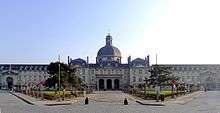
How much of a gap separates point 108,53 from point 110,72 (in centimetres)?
674

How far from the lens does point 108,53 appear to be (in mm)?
164125

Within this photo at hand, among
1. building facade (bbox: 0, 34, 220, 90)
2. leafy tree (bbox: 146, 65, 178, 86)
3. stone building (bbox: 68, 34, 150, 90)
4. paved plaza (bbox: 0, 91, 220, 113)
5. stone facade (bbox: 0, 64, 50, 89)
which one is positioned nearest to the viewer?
paved plaza (bbox: 0, 91, 220, 113)

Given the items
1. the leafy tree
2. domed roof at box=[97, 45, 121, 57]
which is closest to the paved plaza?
the leafy tree

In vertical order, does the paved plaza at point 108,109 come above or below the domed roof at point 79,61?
below

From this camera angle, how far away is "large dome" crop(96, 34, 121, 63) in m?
164

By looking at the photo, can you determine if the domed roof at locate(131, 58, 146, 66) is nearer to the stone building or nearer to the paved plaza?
the stone building

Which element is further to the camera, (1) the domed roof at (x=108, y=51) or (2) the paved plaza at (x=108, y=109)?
(1) the domed roof at (x=108, y=51)

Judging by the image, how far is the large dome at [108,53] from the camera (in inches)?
6471

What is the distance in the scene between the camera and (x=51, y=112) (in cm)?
2828

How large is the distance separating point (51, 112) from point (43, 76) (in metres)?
147

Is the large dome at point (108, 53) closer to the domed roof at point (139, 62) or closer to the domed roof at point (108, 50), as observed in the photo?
the domed roof at point (108, 50)

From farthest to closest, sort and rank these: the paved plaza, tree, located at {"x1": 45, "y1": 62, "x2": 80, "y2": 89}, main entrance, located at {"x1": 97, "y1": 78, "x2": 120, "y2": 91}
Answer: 1. main entrance, located at {"x1": 97, "y1": 78, "x2": 120, "y2": 91}
2. tree, located at {"x1": 45, "y1": 62, "x2": 80, "y2": 89}
3. the paved plaza

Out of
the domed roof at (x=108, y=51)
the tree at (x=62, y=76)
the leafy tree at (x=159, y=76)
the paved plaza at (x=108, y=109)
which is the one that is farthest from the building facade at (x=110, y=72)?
the paved plaza at (x=108, y=109)

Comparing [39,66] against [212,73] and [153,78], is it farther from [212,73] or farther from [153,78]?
[153,78]
